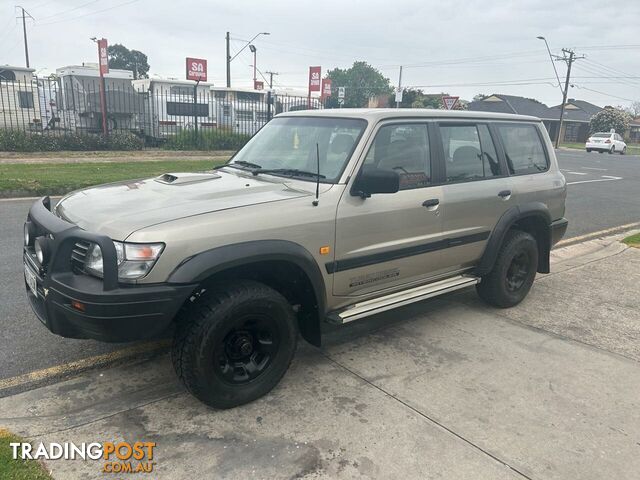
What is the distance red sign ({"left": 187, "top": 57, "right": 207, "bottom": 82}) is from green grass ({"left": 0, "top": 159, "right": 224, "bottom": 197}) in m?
4.83

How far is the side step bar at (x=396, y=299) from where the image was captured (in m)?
3.55

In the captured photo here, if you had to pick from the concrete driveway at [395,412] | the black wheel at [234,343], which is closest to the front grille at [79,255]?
A: the black wheel at [234,343]

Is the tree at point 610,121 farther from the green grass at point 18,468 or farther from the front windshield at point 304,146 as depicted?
the green grass at point 18,468

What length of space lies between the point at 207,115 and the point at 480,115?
20.0 metres

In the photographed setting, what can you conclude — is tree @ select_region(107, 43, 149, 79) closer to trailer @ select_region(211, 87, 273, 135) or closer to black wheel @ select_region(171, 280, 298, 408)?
trailer @ select_region(211, 87, 273, 135)

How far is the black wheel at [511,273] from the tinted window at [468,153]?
28.0 inches

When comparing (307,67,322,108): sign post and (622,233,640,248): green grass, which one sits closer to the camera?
(622,233,640,248): green grass

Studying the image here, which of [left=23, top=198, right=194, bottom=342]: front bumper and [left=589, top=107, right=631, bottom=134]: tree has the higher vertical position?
[left=589, top=107, right=631, bottom=134]: tree

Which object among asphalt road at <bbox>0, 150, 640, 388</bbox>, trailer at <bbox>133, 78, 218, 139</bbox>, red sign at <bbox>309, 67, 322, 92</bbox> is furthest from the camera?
red sign at <bbox>309, 67, 322, 92</bbox>

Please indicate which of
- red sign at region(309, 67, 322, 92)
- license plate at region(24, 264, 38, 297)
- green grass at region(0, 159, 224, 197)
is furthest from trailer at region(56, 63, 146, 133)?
license plate at region(24, 264, 38, 297)

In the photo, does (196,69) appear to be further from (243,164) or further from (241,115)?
(243,164)

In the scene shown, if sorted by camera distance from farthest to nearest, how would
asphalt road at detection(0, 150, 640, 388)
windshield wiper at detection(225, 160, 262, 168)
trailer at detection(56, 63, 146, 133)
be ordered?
trailer at detection(56, 63, 146, 133) < windshield wiper at detection(225, 160, 262, 168) < asphalt road at detection(0, 150, 640, 388)

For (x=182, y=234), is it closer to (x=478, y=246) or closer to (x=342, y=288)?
(x=342, y=288)

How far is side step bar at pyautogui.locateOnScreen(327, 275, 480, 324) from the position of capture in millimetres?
3555
